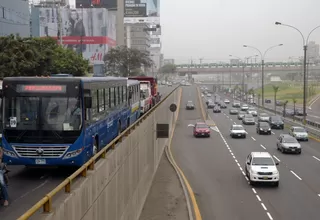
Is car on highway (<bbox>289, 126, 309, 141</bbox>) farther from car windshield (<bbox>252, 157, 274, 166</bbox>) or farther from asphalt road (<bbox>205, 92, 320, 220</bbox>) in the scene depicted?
car windshield (<bbox>252, 157, 274, 166</bbox>)

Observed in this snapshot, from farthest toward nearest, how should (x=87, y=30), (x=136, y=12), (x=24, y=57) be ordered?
1. (x=136, y=12)
2. (x=87, y=30)
3. (x=24, y=57)

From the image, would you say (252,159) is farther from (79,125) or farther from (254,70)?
(254,70)

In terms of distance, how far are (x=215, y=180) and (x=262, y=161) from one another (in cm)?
285

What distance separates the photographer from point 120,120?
2117 centimetres

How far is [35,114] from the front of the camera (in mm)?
12367

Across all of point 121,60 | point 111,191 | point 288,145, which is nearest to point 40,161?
point 111,191

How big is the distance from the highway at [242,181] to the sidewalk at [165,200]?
874 mm

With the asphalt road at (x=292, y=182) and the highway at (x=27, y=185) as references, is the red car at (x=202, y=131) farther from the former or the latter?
the highway at (x=27, y=185)

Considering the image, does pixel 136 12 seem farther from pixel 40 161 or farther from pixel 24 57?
pixel 40 161

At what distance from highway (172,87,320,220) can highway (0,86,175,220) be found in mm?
7660

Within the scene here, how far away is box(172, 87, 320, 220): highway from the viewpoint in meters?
19.5

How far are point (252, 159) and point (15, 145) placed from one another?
15.1 m

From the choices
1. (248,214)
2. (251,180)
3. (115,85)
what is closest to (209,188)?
(251,180)

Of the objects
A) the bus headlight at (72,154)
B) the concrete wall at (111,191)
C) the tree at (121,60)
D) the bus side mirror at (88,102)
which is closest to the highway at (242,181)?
the concrete wall at (111,191)
